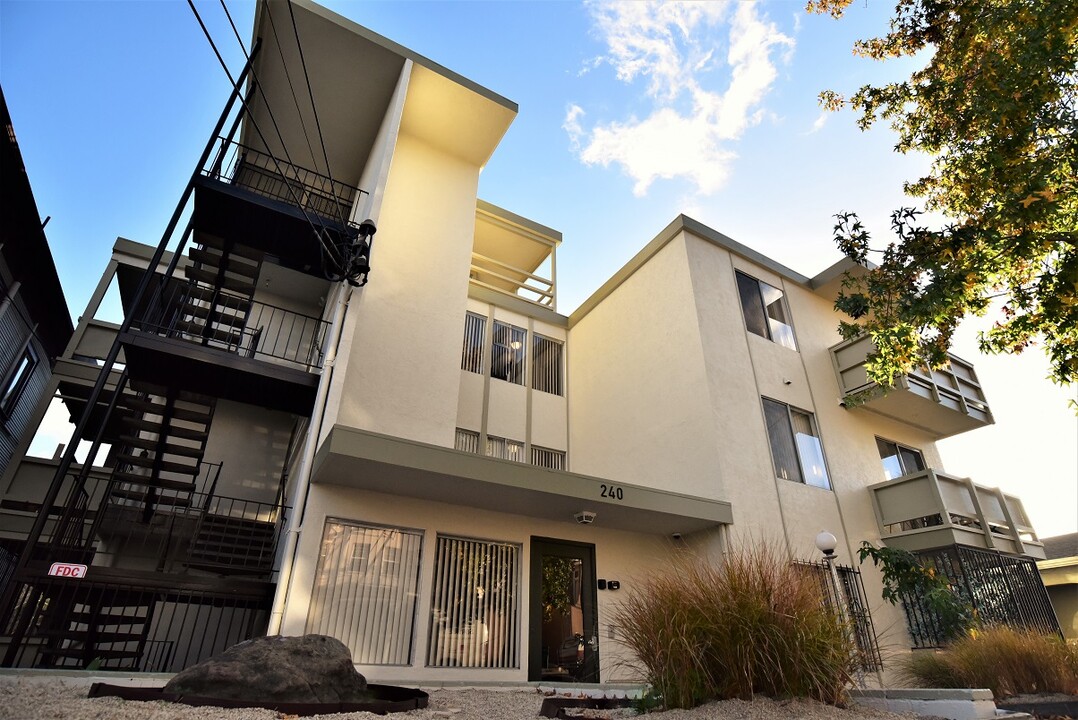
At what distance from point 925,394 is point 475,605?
947 centimetres

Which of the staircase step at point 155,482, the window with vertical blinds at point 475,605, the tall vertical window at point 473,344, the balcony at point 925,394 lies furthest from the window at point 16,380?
the balcony at point 925,394

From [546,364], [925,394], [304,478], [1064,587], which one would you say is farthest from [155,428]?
[1064,587]

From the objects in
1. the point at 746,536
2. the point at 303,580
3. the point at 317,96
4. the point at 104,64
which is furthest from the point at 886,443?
the point at 104,64

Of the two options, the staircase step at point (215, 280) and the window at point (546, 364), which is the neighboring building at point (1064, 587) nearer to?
the window at point (546, 364)

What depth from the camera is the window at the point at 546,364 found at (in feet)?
39.8

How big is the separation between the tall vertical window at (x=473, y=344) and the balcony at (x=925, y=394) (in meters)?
7.03

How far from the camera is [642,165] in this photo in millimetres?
10531

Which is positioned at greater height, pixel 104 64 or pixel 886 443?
pixel 104 64

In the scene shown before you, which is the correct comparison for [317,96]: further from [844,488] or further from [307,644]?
[844,488]

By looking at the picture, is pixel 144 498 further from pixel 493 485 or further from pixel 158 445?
pixel 493 485

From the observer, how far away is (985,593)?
937 cm

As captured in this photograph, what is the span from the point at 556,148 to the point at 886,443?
9119mm

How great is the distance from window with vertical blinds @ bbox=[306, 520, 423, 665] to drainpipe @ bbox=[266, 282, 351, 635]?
1.04 ft

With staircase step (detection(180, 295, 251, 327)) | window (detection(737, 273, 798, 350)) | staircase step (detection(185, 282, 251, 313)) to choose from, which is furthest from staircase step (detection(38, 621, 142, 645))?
window (detection(737, 273, 798, 350))
